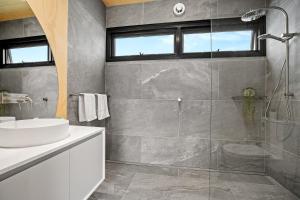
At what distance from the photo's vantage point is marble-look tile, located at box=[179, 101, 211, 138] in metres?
2.27

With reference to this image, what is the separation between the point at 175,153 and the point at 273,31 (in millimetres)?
1772

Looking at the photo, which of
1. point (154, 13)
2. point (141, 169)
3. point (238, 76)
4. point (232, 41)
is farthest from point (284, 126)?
point (154, 13)

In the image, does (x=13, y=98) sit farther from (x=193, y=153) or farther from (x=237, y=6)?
(x=237, y=6)

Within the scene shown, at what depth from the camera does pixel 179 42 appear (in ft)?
7.88

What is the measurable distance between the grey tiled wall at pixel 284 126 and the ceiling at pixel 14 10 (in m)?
2.10

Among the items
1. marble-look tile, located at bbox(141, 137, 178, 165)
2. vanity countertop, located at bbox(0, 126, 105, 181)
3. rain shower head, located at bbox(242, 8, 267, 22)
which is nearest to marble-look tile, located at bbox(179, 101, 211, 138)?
marble-look tile, located at bbox(141, 137, 178, 165)

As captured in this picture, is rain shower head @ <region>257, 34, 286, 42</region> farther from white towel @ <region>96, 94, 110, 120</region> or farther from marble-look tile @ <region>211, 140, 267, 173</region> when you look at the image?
white towel @ <region>96, 94, 110, 120</region>

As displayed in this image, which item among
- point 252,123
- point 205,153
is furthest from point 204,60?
point 205,153

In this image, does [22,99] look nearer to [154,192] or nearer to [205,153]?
[154,192]

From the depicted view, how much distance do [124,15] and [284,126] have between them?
2371mm

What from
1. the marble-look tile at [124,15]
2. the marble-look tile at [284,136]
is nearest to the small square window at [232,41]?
the marble-look tile at [284,136]

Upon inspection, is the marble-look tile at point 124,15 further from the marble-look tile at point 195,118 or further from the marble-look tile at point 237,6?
the marble-look tile at point 195,118

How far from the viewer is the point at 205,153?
7.50 feet

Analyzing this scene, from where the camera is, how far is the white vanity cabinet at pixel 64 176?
0.78 metres
